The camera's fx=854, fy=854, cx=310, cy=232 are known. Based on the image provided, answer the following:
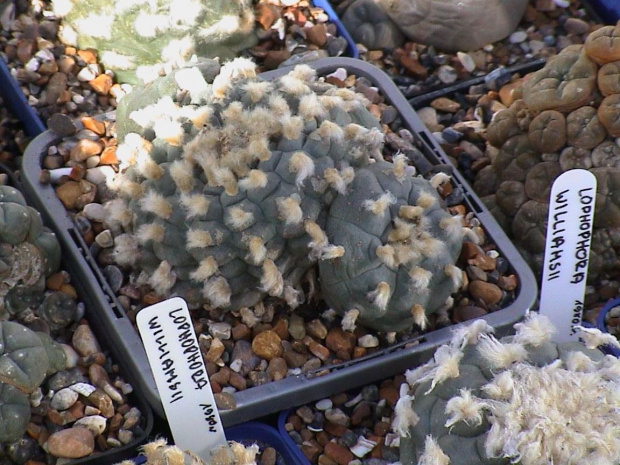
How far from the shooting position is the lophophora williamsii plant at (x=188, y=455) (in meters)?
1.15

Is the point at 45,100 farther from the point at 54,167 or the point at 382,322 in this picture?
the point at 382,322

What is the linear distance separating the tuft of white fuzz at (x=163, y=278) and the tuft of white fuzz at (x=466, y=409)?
1.83 ft

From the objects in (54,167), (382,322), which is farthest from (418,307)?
(54,167)

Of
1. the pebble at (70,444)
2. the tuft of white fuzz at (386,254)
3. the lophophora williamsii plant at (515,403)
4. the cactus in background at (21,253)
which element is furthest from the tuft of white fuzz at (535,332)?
the cactus in background at (21,253)

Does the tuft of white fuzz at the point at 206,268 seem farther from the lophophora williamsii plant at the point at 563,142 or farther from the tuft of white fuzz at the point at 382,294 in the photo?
the lophophora williamsii plant at the point at 563,142

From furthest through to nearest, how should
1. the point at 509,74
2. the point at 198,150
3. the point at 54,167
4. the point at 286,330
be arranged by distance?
the point at 509,74 < the point at 54,167 < the point at 286,330 < the point at 198,150

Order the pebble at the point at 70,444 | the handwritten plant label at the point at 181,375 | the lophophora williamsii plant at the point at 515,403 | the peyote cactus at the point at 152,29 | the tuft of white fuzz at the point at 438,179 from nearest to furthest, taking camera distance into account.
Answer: the lophophora williamsii plant at the point at 515,403
the handwritten plant label at the point at 181,375
the pebble at the point at 70,444
the tuft of white fuzz at the point at 438,179
the peyote cactus at the point at 152,29

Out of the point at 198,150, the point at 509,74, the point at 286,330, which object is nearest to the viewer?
the point at 198,150

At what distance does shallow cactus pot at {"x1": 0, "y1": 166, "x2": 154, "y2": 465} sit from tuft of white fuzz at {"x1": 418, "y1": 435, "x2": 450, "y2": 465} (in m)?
0.48

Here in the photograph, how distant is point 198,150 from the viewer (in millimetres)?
1449

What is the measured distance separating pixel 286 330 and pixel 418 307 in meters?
A: 0.26

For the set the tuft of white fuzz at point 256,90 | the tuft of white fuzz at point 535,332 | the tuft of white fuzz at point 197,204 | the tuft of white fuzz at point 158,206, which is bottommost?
the tuft of white fuzz at point 535,332

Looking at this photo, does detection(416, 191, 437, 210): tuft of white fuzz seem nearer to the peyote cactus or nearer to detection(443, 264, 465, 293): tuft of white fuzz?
detection(443, 264, 465, 293): tuft of white fuzz

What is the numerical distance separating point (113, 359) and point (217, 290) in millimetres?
258
